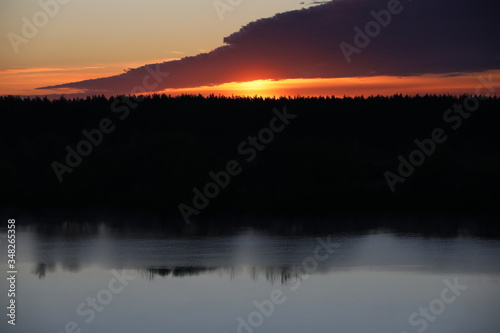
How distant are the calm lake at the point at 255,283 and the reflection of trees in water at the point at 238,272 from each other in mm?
18

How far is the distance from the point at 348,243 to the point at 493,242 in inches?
124

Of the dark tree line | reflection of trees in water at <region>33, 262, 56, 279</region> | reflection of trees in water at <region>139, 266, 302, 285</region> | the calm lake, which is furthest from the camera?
the dark tree line

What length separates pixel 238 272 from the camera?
14758 millimetres

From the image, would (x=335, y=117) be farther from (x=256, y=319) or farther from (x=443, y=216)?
(x=256, y=319)

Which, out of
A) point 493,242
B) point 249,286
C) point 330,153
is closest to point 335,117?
point 330,153

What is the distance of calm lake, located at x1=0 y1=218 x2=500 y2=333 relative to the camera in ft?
36.0

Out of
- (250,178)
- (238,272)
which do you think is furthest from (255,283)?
(250,178)

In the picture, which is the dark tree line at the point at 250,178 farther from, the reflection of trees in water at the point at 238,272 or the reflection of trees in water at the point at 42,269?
the reflection of trees in water at the point at 238,272

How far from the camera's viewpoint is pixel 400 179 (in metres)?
28.3

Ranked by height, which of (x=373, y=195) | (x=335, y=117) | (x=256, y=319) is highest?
(x=335, y=117)

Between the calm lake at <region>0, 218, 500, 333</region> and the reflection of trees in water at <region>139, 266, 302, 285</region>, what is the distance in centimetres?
2

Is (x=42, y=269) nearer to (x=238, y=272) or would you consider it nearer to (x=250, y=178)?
(x=238, y=272)

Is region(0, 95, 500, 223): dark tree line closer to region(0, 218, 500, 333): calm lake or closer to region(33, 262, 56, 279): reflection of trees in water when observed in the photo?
region(0, 218, 500, 333): calm lake

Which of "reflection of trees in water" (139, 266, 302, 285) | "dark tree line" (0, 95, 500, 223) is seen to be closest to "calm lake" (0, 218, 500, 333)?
"reflection of trees in water" (139, 266, 302, 285)
